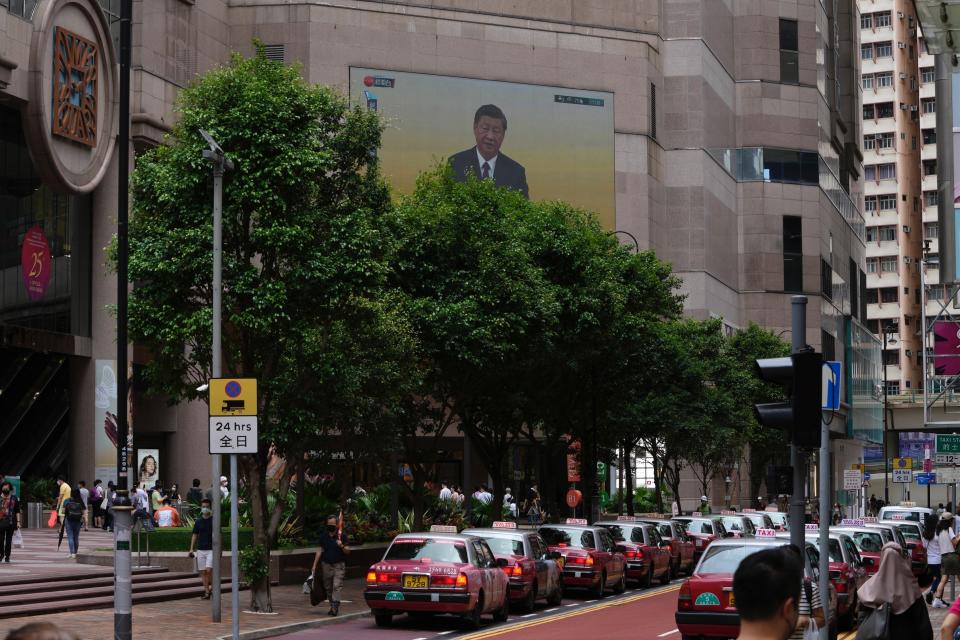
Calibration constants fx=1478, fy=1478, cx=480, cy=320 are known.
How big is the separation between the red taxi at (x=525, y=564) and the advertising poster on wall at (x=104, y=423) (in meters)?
25.5

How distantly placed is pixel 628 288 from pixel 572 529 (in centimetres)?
1088

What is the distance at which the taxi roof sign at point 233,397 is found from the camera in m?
21.9

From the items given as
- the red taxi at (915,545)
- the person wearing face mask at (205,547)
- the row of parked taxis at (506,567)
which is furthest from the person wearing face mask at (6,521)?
the red taxi at (915,545)

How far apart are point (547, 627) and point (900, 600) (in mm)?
14438

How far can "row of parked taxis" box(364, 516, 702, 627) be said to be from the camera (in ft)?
81.3

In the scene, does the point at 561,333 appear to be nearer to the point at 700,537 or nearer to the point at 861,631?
the point at 700,537

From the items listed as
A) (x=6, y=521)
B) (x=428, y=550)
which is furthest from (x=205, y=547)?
(x=6, y=521)

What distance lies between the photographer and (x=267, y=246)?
27.0 metres

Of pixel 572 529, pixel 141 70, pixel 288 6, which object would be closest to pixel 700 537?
pixel 572 529

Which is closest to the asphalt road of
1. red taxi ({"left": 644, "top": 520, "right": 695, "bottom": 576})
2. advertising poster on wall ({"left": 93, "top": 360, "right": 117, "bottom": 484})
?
red taxi ({"left": 644, "top": 520, "right": 695, "bottom": 576})

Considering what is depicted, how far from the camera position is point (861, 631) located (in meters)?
11.0

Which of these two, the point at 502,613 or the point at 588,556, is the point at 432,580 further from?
the point at 588,556

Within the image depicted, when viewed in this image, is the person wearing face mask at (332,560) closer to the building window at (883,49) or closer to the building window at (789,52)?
the building window at (789,52)

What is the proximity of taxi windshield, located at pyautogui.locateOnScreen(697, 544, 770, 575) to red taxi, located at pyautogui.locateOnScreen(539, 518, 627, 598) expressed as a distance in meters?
10.2
